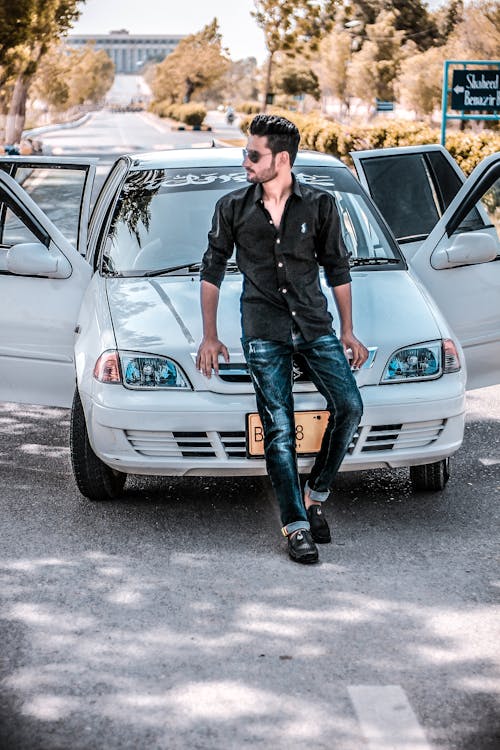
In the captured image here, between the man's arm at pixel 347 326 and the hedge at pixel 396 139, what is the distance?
11893mm

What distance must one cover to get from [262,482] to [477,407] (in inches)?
92.5

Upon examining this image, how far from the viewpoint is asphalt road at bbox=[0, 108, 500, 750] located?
3.46 metres

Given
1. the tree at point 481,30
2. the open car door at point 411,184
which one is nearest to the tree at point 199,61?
the tree at point 481,30

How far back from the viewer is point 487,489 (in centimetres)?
607

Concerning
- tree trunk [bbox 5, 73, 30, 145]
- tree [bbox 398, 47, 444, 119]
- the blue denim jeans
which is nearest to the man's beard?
the blue denim jeans

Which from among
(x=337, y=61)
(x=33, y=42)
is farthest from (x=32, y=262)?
(x=337, y=61)

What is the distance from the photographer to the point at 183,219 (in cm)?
641

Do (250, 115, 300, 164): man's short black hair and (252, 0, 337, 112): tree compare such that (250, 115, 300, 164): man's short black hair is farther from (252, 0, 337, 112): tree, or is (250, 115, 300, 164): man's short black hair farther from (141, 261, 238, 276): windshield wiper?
(252, 0, 337, 112): tree

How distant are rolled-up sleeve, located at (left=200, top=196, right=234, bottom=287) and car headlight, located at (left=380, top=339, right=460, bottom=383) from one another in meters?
0.94

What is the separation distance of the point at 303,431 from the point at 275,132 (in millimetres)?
1299

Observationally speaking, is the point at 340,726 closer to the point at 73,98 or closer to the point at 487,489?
the point at 487,489

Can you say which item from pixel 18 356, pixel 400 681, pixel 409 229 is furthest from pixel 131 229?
pixel 400 681

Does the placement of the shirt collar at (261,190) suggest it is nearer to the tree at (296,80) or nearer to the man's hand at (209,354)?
the man's hand at (209,354)

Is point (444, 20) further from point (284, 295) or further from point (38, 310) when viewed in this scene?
point (284, 295)
